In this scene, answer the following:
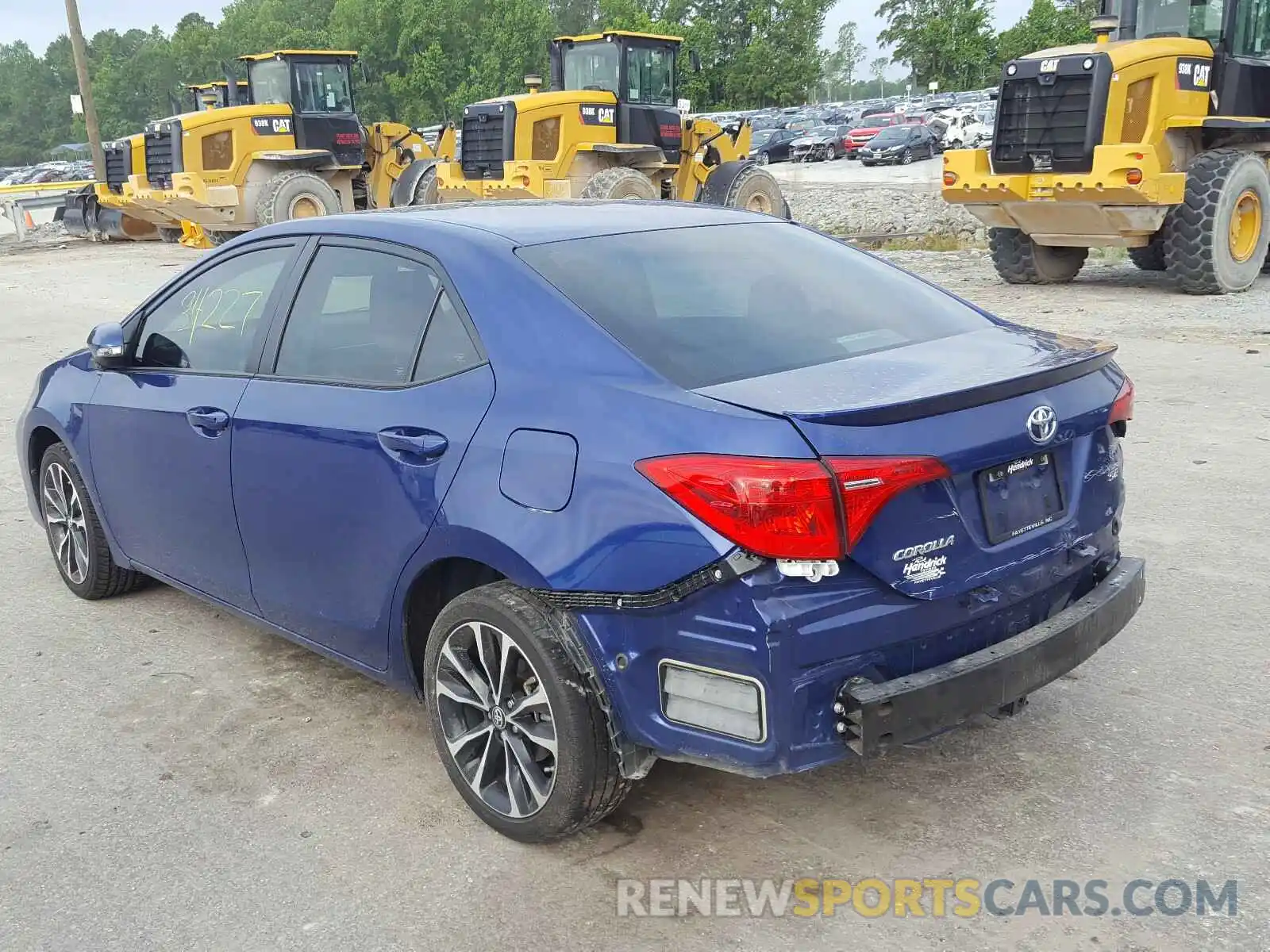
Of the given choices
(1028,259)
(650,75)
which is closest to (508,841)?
(1028,259)

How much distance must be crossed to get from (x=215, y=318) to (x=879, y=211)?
21.8 metres

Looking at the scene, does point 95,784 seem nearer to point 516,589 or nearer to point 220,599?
point 220,599

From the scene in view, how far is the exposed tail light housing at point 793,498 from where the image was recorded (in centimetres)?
272

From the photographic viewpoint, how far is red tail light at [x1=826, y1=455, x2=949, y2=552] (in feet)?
9.02

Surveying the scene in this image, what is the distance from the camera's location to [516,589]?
3176mm

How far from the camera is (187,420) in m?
4.29

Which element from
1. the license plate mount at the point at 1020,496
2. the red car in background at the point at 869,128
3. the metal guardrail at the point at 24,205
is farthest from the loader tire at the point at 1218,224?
the red car in background at the point at 869,128

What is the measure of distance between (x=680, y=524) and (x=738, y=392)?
15.4 inches

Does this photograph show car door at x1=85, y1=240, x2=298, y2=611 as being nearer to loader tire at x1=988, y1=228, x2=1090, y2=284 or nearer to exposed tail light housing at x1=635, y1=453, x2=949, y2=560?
exposed tail light housing at x1=635, y1=453, x2=949, y2=560

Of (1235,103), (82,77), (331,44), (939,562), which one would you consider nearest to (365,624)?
(939,562)

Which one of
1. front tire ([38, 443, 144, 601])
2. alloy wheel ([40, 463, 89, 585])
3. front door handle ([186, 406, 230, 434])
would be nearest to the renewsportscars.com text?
front door handle ([186, 406, 230, 434])

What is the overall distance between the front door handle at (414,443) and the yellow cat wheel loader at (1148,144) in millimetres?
10316

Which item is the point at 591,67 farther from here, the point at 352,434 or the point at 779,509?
the point at 779,509

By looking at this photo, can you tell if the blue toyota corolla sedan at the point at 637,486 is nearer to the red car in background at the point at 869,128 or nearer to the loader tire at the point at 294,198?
the loader tire at the point at 294,198
